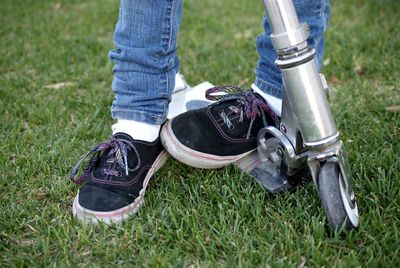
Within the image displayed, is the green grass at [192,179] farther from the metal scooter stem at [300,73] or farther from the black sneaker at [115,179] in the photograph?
the metal scooter stem at [300,73]

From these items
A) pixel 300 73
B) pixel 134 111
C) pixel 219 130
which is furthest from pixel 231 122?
pixel 300 73

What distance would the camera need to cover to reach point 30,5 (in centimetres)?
312

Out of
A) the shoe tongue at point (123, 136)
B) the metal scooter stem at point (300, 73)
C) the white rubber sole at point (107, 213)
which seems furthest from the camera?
the shoe tongue at point (123, 136)

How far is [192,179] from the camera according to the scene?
4.17 feet

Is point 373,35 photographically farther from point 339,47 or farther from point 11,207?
point 11,207

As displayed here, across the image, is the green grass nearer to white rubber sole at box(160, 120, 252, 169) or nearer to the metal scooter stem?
white rubber sole at box(160, 120, 252, 169)

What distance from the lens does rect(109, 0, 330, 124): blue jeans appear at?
1.14 m

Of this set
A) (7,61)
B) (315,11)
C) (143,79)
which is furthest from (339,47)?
(7,61)

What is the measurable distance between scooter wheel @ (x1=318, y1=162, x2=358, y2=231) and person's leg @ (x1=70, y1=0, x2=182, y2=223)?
0.43 meters

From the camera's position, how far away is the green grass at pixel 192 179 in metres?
0.99

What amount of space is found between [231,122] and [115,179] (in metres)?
0.32

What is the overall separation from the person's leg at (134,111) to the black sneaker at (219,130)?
0.20 ft

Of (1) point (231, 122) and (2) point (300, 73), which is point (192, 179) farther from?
(2) point (300, 73)

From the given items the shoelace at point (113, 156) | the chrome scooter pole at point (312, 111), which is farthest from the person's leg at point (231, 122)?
the chrome scooter pole at point (312, 111)
